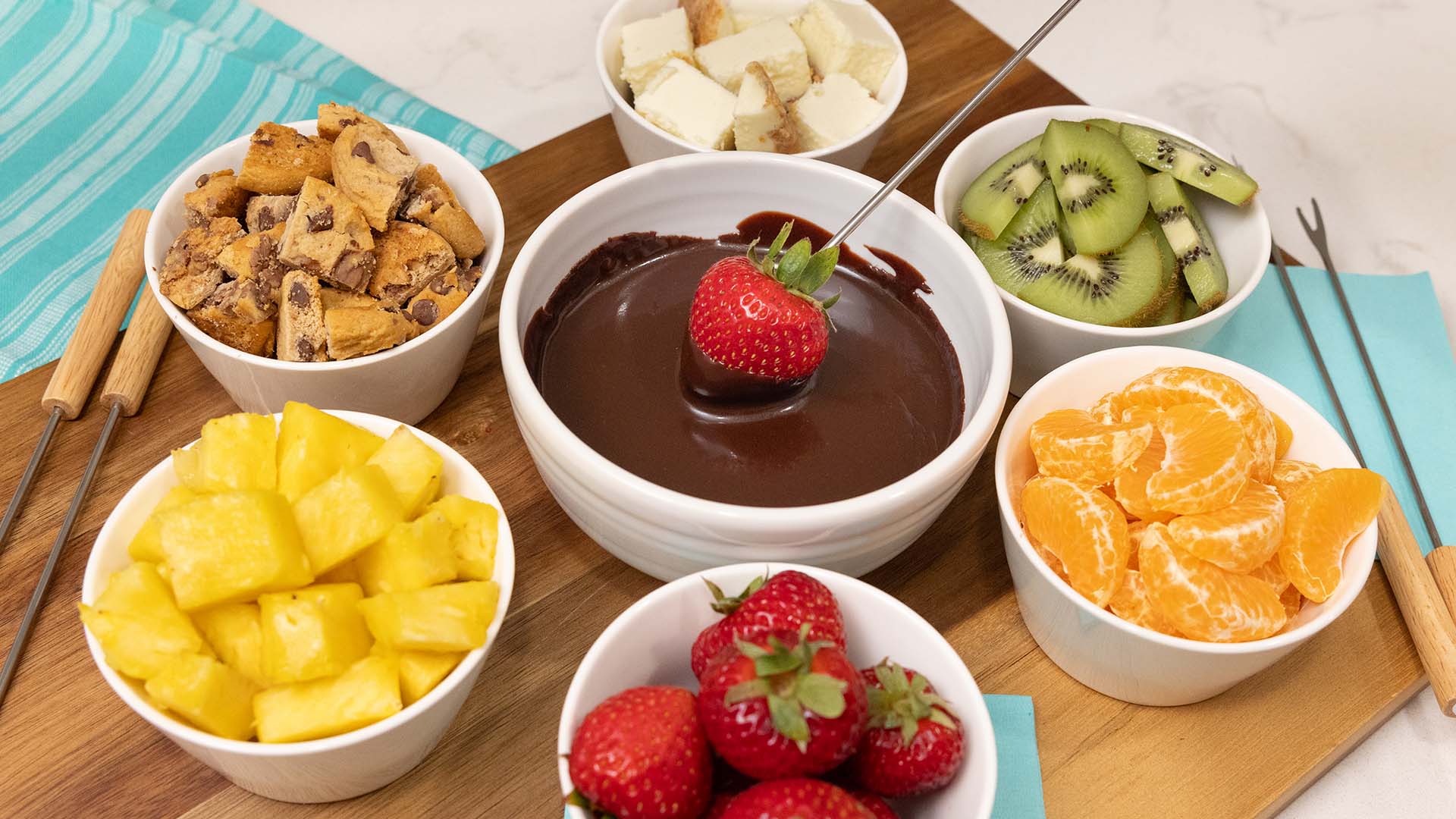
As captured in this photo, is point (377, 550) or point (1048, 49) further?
point (1048, 49)

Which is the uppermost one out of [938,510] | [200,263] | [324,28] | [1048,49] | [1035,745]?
[200,263]

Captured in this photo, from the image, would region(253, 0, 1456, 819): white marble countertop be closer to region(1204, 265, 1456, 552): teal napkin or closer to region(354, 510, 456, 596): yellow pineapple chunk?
region(1204, 265, 1456, 552): teal napkin

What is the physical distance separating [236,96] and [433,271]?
4.00 feet

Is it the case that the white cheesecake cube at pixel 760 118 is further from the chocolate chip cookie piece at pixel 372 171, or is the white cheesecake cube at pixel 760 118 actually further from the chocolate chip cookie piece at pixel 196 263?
the chocolate chip cookie piece at pixel 196 263

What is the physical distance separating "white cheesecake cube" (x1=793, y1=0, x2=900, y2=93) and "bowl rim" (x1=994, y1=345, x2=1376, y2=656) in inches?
26.0

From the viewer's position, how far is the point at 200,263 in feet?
4.99

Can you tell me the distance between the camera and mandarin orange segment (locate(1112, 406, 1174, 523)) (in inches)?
54.1

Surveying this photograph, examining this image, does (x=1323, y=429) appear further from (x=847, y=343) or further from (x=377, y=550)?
(x=377, y=550)

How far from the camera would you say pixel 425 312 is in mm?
1522

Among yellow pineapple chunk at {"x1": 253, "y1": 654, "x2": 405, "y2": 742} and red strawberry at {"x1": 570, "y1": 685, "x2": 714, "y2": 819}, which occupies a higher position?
yellow pineapple chunk at {"x1": 253, "y1": 654, "x2": 405, "y2": 742}

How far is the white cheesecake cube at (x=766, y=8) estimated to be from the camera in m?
2.03

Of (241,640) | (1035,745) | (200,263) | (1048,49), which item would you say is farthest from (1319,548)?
(1048,49)

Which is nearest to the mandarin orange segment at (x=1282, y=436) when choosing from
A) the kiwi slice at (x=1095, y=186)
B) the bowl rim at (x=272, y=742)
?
the kiwi slice at (x=1095, y=186)

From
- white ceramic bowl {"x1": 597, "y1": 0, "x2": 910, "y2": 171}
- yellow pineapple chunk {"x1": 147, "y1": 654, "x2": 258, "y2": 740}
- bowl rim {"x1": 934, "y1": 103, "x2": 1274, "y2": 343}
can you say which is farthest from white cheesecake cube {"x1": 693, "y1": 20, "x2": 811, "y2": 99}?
yellow pineapple chunk {"x1": 147, "y1": 654, "x2": 258, "y2": 740}
